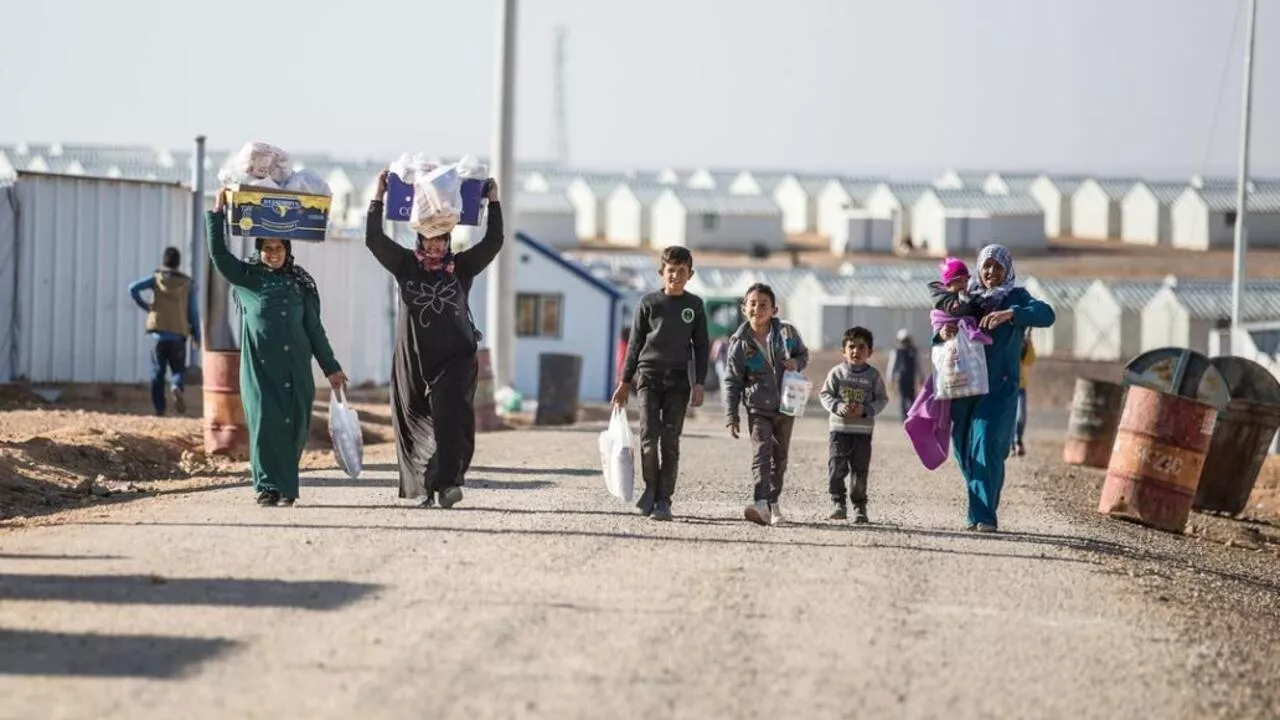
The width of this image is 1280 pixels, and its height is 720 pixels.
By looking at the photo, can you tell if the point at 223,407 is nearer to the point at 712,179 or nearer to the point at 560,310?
the point at 560,310

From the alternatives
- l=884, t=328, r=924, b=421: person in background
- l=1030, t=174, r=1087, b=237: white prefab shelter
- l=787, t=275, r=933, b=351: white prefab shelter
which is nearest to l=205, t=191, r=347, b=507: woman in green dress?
l=884, t=328, r=924, b=421: person in background

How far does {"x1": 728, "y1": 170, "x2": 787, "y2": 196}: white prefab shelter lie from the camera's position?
351ft

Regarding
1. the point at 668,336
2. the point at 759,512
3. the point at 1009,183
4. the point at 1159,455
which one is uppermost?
the point at 1009,183

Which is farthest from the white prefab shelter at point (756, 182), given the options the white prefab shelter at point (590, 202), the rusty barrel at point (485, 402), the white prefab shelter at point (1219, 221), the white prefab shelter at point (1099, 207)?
the rusty barrel at point (485, 402)

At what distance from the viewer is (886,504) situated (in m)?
16.0

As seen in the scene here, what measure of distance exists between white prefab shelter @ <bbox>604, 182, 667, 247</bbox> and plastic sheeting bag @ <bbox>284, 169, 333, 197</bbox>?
266 feet

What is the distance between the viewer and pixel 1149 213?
96.1 meters

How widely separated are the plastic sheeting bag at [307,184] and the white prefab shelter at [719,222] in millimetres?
77100

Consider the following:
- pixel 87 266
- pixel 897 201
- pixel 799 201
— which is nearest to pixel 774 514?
pixel 87 266

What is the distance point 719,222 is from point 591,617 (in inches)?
3274

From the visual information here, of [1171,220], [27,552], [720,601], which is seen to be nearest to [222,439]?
[27,552]

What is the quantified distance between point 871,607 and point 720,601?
669mm

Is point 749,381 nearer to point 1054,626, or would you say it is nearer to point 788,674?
point 1054,626

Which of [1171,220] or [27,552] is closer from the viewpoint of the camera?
[27,552]
